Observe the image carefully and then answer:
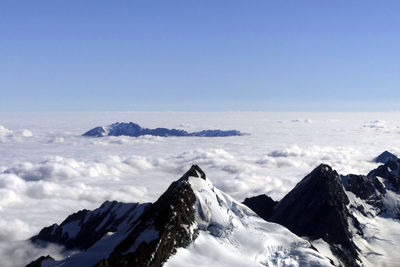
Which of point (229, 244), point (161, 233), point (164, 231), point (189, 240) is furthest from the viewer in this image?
point (229, 244)

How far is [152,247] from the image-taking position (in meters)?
139

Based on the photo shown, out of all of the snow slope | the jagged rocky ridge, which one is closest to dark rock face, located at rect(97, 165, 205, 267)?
the jagged rocky ridge

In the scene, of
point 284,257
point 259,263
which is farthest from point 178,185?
point 284,257

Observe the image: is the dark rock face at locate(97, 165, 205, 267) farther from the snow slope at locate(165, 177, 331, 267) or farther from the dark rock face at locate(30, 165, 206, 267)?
the snow slope at locate(165, 177, 331, 267)

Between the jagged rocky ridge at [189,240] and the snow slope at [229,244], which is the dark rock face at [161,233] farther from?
the snow slope at [229,244]

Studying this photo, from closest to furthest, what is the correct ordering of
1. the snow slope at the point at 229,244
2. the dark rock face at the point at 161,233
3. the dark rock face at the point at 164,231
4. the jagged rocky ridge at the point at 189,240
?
the dark rock face at the point at 164,231 → the dark rock face at the point at 161,233 → the jagged rocky ridge at the point at 189,240 → the snow slope at the point at 229,244

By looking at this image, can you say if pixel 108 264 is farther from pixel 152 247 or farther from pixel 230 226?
pixel 230 226

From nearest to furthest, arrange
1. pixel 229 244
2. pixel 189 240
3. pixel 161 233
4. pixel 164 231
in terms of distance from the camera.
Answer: pixel 161 233 → pixel 164 231 → pixel 189 240 → pixel 229 244

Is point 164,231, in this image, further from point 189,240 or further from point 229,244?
point 229,244

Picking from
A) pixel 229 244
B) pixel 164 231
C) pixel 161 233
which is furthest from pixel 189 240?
pixel 229 244

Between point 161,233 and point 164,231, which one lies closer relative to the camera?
point 161,233

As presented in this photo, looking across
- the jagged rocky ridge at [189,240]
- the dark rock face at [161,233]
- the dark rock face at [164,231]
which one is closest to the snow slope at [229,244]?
the jagged rocky ridge at [189,240]

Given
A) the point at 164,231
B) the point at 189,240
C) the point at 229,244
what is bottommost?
the point at 229,244

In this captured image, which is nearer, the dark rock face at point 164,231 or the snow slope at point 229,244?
the dark rock face at point 164,231
